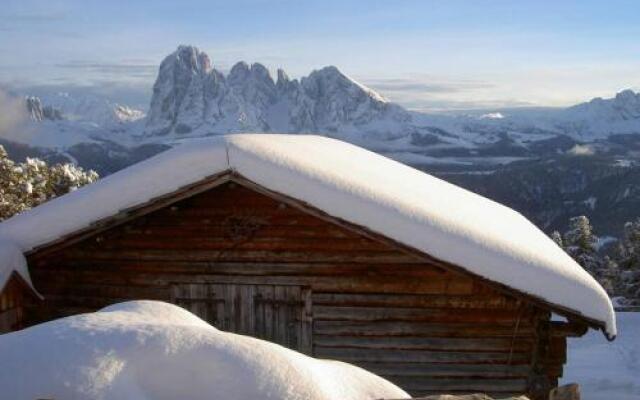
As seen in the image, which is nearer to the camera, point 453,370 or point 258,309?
point 453,370

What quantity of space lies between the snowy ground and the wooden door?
606cm

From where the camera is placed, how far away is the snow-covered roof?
25.7 ft

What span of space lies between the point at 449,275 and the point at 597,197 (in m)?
169

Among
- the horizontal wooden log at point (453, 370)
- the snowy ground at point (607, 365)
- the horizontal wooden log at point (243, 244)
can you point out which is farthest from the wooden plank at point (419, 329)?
the snowy ground at point (607, 365)

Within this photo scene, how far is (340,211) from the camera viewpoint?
8.16 meters

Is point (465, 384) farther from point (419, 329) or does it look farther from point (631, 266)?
point (631, 266)

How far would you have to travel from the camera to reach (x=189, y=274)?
29.8 feet

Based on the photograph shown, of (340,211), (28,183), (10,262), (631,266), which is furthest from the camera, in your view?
(631,266)

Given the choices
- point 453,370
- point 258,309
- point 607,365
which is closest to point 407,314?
point 453,370

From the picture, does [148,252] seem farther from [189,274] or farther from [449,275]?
[449,275]

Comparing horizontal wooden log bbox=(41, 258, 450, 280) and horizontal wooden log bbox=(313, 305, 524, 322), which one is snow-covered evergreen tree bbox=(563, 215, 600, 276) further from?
horizontal wooden log bbox=(41, 258, 450, 280)

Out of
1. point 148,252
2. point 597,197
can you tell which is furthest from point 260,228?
point 597,197

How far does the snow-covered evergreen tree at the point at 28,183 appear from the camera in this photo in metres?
22.5

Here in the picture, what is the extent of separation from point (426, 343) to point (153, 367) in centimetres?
595
